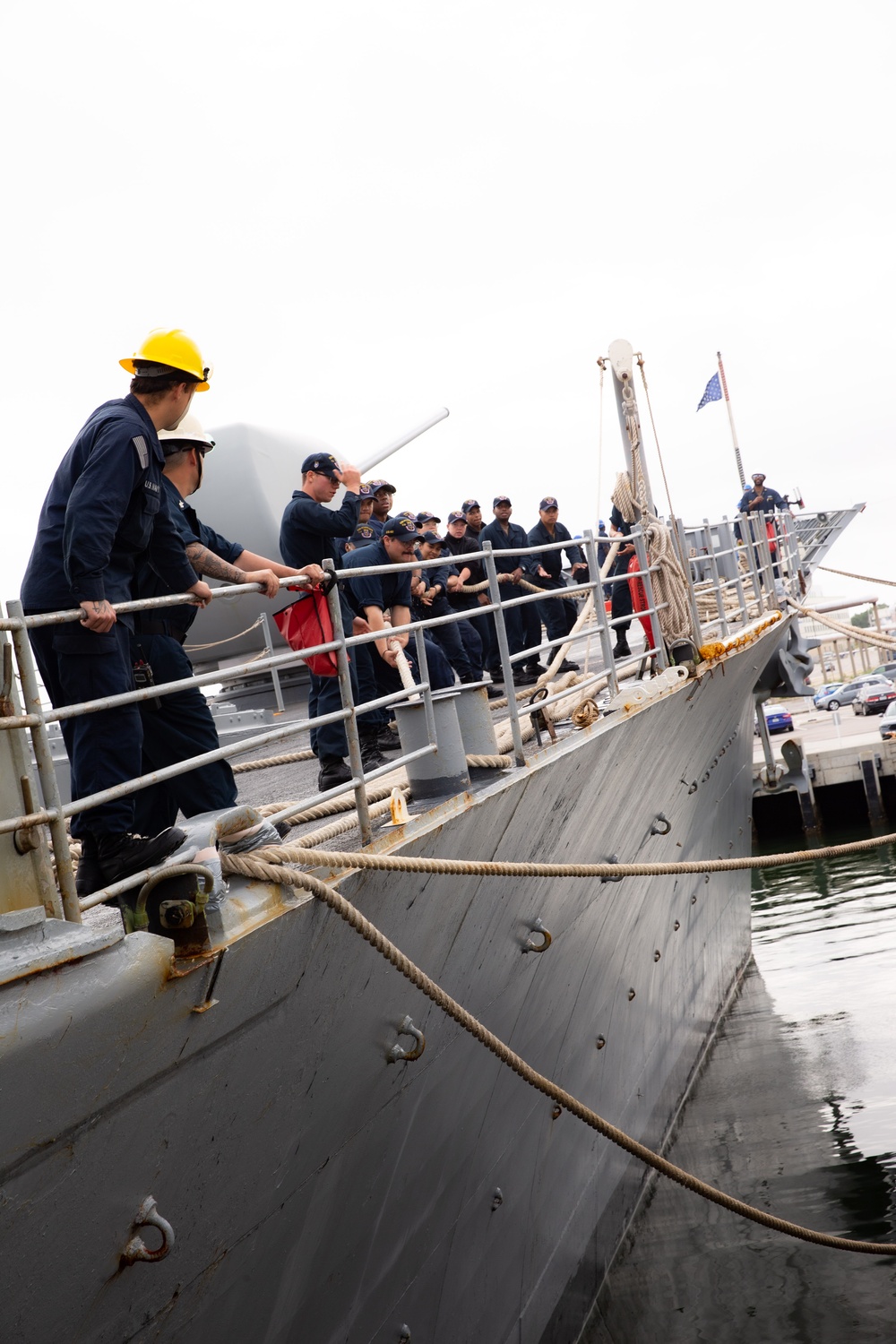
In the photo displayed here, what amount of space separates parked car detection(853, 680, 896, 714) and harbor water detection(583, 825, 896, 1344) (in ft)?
93.8

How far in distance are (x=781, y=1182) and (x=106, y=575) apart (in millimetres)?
6006

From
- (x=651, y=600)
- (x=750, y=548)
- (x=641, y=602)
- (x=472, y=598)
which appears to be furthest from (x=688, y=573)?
(x=750, y=548)

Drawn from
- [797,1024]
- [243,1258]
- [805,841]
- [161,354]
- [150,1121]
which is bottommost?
[805,841]

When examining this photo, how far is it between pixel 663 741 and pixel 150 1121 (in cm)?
497

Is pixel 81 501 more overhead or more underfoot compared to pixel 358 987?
more overhead

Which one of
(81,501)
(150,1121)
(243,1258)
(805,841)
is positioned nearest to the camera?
(150,1121)

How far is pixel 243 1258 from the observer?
2799 millimetres

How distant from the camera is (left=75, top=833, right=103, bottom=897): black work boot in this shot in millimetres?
3045

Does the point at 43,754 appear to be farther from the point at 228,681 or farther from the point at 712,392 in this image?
the point at 712,392

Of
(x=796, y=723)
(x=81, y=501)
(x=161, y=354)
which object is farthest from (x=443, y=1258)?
(x=796, y=723)

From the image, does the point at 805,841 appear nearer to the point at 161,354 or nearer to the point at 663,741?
the point at 663,741

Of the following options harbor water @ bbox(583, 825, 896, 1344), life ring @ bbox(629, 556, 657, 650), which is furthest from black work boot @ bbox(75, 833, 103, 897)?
life ring @ bbox(629, 556, 657, 650)

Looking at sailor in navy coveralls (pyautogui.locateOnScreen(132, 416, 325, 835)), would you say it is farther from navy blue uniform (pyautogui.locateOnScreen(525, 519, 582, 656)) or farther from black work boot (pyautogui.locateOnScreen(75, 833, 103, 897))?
navy blue uniform (pyautogui.locateOnScreen(525, 519, 582, 656))

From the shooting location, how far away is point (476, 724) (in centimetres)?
471
